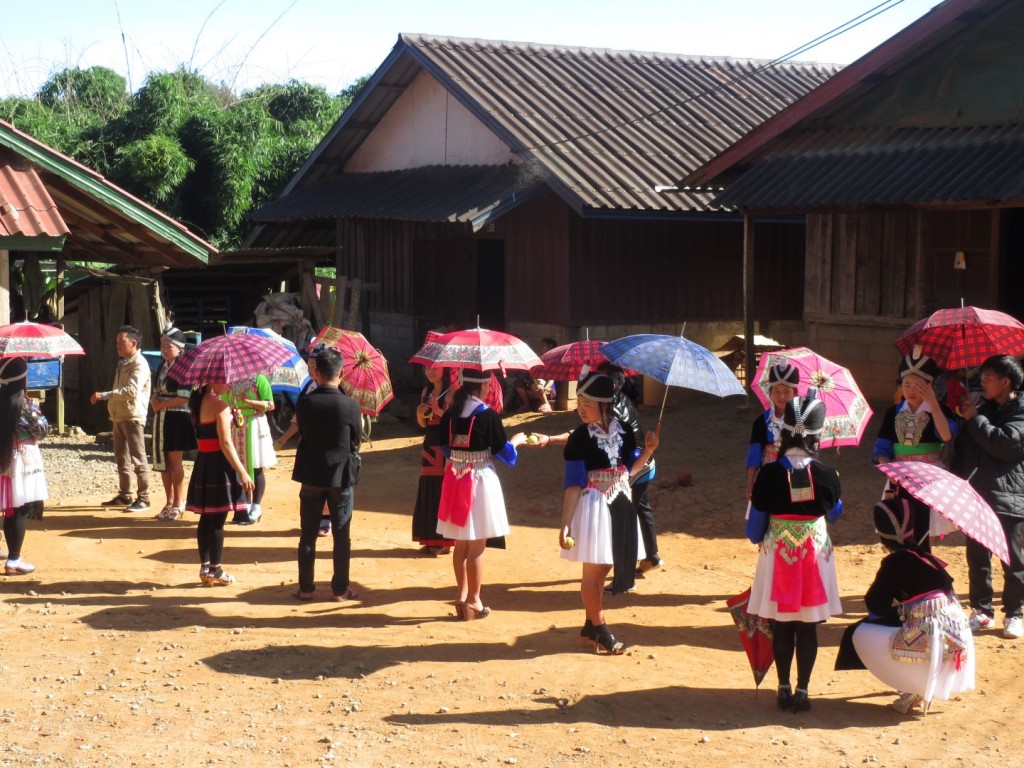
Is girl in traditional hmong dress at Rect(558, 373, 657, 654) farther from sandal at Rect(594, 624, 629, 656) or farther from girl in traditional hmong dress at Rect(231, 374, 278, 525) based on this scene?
girl in traditional hmong dress at Rect(231, 374, 278, 525)

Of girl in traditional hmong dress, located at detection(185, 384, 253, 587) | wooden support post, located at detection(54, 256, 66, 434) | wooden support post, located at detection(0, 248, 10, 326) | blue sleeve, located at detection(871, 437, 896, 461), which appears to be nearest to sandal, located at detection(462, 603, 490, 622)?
girl in traditional hmong dress, located at detection(185, 384, 253, 587)

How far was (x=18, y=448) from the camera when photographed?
8609 millimetres

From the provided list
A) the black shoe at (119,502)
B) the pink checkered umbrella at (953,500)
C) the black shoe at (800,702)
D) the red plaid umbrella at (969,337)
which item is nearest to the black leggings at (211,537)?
the black shoe at (119,502)

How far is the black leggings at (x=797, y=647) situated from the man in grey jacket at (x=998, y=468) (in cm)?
166

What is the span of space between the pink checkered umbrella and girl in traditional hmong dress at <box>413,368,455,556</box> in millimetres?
3635

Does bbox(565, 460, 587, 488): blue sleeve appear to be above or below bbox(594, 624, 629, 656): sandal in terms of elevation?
above

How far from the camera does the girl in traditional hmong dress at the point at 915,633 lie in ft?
19.5

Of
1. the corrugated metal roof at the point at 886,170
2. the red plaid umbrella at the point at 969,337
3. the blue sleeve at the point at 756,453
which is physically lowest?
the blue sleeve at the point at 756,453

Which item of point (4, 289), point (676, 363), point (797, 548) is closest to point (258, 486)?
point (4, 289)

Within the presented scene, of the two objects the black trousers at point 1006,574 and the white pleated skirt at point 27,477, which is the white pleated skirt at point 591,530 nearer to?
the black trousers at point 1006,574

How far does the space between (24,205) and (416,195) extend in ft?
26.3

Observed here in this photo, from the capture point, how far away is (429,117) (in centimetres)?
2000

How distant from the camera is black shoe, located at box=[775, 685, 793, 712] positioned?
6180 millimetres

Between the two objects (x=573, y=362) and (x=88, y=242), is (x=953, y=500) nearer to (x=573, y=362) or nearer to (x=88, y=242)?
(x=573, y=362)
